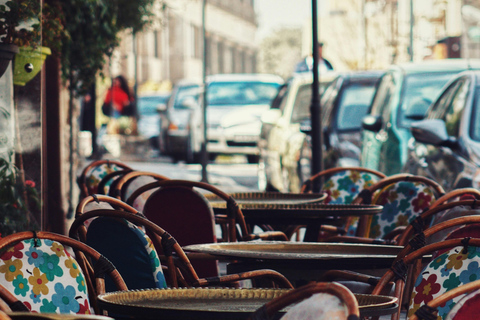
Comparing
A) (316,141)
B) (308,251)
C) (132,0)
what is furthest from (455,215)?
(132,0)

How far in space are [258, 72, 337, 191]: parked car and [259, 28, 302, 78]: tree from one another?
77.7m

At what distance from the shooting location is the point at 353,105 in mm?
12023

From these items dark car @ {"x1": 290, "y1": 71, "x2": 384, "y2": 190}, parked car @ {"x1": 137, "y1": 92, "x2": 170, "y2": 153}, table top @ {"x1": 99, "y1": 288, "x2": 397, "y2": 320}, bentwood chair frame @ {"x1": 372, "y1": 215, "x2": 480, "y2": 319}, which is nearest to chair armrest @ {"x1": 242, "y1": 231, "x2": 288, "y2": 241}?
bentwood chair frame @ {"x1": 372, "y1": 215, "x2": 480, "y2": 319}

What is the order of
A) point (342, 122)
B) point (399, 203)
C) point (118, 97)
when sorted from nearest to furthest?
point (399, 203) → point (342, 122) → point (118, 97)

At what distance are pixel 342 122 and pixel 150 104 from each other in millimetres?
20895

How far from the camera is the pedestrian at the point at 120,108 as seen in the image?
25625mm

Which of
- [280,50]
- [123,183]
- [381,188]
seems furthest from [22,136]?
[280,50]

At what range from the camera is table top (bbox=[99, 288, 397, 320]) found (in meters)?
2.87

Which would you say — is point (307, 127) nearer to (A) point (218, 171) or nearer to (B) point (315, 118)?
(B) point (315, 118)

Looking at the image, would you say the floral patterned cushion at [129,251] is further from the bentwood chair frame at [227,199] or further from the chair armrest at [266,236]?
→ the chair armrest at [266,236]

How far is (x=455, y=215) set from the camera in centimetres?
441

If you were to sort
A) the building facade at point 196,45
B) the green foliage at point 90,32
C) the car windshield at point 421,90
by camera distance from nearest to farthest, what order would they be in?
the green foliage at point 90,32 → the car windshield at point 421,90 → the building facade at point 196,45

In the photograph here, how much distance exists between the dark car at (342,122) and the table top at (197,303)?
7534 millimetres

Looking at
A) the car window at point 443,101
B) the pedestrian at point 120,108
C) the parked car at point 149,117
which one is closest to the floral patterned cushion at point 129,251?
the car window at point 443,101
